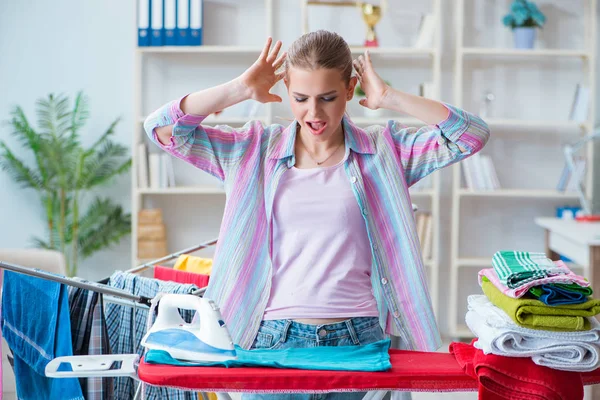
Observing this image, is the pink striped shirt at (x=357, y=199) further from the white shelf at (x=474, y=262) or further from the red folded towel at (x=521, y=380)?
the white shelf at (x=474, y=262)

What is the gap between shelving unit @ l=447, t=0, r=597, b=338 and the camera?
4426mm

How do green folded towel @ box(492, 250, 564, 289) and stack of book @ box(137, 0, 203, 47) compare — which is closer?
green folded towel @ box(492, 250, 564, 289)

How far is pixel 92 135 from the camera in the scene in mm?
4695

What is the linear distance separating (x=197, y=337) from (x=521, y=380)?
594 millimetres

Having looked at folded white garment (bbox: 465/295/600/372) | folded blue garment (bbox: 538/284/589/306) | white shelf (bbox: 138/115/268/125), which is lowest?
folded white garment (bbox: 465/295/600/372)

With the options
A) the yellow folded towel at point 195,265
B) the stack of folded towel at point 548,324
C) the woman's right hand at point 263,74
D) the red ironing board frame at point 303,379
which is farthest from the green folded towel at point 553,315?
the yellow folded towel at point 195,265

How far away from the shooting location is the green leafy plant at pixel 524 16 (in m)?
4.43

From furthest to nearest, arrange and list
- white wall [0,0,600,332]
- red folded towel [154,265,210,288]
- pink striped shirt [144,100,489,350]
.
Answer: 1. white wall [0,0,600,332]
2. red folded towel [154,265,210,288]
3. pink striped shirt [144,100,489,350]

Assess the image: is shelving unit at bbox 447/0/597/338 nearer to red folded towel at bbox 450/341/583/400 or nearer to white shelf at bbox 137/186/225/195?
white shelf at bbox 137/186/225/195

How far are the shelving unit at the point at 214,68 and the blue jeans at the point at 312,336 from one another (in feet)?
9.30

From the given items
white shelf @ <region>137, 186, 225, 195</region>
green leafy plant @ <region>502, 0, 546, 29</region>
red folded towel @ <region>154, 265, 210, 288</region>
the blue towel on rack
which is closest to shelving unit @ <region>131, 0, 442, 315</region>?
white shelf @ <region>137, 186, 225, 195</region>

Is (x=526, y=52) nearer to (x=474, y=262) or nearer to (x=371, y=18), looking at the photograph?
(x=371, y=18)

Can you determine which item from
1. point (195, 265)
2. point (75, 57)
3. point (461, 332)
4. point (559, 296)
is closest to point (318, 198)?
point (559, 296)

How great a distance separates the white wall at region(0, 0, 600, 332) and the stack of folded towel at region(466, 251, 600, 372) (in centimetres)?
327
